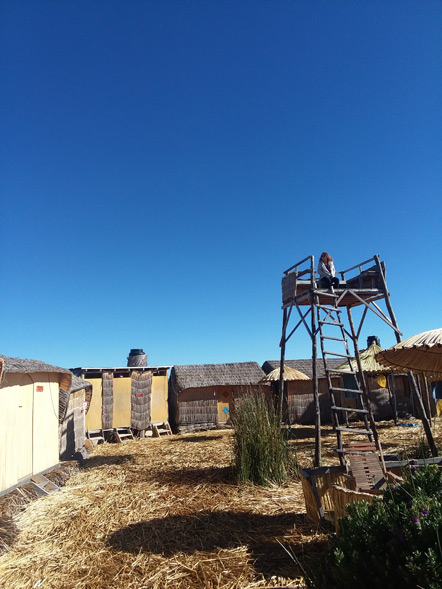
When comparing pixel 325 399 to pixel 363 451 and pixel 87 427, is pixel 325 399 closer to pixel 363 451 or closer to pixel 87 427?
pixel 87 427

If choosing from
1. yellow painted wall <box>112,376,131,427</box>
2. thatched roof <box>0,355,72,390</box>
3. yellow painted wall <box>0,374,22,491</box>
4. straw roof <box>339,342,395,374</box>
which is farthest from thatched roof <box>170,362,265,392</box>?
yellow painted wall <box>0,374,22,491</box>

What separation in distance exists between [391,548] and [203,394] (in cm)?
1626

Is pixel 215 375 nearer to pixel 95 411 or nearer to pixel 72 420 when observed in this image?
pixel 95 411

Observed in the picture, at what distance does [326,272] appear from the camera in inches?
346

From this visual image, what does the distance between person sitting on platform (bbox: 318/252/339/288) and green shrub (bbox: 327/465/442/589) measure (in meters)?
6.11

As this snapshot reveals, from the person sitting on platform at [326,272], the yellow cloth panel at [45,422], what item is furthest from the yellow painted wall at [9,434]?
the person sitting on platform at [326,272]

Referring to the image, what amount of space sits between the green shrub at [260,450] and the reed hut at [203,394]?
34.7 ft

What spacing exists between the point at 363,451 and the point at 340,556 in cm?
326

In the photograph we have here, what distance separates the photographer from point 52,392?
8625mm

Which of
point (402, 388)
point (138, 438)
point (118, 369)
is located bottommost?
point (138, 438)

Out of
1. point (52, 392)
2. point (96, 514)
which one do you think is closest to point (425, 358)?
point (96, 514)

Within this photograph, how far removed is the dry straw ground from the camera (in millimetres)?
3717

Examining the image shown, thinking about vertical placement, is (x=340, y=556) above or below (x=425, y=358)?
below

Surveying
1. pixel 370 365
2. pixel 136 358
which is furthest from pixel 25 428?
pixel 370 365
